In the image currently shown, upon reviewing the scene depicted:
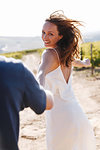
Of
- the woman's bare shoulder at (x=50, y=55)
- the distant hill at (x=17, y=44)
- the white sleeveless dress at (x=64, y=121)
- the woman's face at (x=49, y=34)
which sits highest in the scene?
the woman's face at (x=49, y=34)

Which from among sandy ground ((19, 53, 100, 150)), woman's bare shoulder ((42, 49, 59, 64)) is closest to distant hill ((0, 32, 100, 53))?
woman's bare shoulder ((42, 49, 59, 64))

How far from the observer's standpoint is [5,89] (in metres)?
0.81

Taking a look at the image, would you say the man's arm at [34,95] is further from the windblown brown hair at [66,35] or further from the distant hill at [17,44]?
the distant hill at [17,44]

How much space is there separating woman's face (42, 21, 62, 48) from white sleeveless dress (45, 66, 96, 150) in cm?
28

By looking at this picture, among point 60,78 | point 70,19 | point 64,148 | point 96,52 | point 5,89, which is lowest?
point 96,52

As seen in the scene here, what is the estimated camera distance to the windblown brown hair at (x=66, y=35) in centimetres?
181

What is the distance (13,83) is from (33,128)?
3.35 meters

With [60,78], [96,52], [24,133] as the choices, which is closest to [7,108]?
[60,78]

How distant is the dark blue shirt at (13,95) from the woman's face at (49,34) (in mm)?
979

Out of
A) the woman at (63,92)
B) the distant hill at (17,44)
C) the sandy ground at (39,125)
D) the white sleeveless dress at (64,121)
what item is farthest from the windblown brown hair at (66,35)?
the sandy ground at (39,125)

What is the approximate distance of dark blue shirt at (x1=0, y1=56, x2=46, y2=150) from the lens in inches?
32.1

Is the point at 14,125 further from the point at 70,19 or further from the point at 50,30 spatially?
the point at 70,19

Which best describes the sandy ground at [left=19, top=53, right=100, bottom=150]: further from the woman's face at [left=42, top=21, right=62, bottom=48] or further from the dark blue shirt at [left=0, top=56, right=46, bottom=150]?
the dark blue shirt at [left=0, top=56, right=46, bottom=150]

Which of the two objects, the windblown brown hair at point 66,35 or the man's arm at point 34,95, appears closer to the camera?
the man's arm at point 34,95
